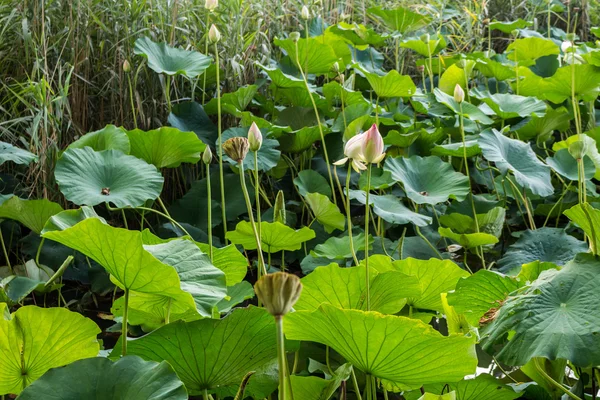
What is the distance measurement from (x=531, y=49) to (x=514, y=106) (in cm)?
98

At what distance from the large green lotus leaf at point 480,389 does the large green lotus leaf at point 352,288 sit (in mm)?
197

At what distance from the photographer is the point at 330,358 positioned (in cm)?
167

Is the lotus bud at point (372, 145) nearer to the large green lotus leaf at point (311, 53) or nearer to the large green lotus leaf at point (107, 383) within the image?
the large green lotus leaf at point (107, 383)

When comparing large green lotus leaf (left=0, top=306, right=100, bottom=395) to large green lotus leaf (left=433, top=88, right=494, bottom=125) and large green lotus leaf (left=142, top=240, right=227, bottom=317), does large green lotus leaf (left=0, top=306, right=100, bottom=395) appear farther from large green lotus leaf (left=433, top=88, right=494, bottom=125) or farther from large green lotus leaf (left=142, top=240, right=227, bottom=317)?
large green lotus leaf (left=433, top=88, right=494, bottom=125)

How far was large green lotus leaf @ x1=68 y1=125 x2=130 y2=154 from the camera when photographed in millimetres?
2260

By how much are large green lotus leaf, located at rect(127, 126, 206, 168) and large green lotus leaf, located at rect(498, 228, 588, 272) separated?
1094mm

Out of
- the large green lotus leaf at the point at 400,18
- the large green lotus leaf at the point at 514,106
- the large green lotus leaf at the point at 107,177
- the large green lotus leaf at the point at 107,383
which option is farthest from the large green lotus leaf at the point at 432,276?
the large green lotus leaf at the point at 400,18

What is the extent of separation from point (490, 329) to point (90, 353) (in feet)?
2.35

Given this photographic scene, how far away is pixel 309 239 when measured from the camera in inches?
81.4

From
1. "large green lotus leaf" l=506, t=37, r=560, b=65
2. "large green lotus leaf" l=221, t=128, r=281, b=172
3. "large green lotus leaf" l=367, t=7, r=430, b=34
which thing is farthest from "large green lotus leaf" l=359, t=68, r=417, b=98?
"large green lotus leaf" l=506, t=37, r=560, b=65

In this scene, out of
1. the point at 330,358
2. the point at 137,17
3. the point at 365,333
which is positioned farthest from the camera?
the point at 137,17

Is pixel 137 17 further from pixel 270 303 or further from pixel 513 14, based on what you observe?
pixel 513 14

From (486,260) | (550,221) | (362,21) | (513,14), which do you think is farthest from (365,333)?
(513,14)

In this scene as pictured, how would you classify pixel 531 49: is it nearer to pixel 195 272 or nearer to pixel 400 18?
pixel 400 18
